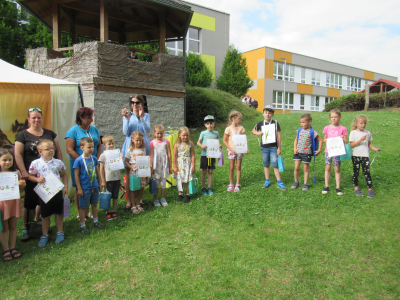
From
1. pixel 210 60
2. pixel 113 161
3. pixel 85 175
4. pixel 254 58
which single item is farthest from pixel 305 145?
pixel 254 58

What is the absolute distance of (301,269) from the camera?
3340mm

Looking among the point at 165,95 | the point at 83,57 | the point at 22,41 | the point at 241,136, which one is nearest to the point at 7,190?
the point at 241,136

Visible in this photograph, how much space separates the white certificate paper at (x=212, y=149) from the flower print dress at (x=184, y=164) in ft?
1.42

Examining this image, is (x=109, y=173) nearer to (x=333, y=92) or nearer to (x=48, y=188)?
(x=48, y=188)

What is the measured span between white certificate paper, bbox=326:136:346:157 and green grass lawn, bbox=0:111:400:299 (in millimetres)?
868

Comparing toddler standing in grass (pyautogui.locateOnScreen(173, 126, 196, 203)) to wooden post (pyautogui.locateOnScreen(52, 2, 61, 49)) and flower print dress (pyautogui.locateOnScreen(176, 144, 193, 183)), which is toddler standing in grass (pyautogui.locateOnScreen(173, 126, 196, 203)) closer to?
flower print dress (pyautogui.locateOnScreen(176, 144, 193, 183))

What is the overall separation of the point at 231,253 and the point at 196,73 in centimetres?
1813

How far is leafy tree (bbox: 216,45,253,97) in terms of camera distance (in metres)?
23.6

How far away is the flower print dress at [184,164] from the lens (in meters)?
5.85

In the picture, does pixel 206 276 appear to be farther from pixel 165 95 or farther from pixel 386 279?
pixel 165 95

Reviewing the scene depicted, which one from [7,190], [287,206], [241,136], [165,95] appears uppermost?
[165,95]

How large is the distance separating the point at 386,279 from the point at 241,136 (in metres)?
3.69

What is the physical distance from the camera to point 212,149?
237 inches

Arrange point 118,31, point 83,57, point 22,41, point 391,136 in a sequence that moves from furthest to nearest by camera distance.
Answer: point 22,41, point 118,31, point 391,136, point 83,57
